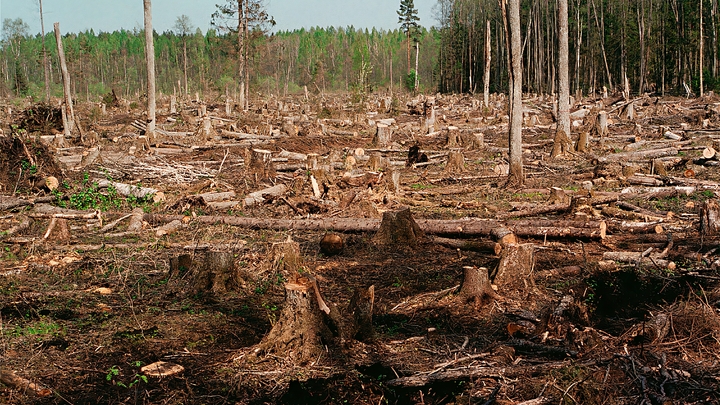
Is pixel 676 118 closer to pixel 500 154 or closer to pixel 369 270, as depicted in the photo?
pixel 500 154

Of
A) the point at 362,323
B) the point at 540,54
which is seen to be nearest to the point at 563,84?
the point at 362,323

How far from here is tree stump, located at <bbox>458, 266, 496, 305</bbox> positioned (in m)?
6.38

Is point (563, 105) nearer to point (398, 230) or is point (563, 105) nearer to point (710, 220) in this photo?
point (710, 220)

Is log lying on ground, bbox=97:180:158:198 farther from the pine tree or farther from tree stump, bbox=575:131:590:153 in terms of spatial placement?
the pine tree

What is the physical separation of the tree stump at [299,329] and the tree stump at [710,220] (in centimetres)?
576

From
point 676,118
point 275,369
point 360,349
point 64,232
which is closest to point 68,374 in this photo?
point 275,369

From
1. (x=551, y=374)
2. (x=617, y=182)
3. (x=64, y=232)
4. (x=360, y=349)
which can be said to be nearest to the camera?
(x=551, y=374)

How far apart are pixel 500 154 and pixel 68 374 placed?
1506 cm

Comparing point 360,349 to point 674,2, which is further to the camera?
point 674,2

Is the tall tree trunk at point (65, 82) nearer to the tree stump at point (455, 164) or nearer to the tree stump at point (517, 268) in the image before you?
the tree stump at point (455, 164)

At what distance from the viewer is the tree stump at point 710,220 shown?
8338 mm

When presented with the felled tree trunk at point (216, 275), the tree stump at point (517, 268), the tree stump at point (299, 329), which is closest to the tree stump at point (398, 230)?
the tree stump at point (517, 268)

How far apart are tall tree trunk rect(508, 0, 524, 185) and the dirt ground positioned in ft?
1.51

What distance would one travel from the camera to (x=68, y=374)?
490 centimetres
